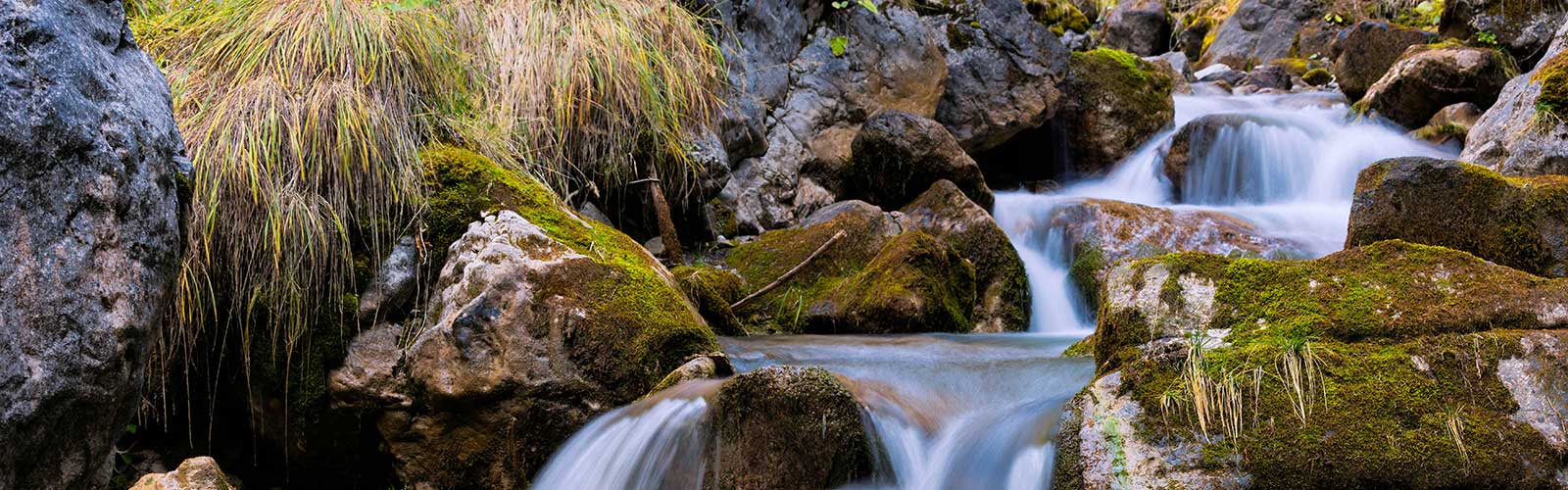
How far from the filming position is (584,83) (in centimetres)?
530

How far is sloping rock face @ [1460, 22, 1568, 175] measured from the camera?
589cm

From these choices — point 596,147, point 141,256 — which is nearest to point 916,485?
point 141,256

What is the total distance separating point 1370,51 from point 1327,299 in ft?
29.9

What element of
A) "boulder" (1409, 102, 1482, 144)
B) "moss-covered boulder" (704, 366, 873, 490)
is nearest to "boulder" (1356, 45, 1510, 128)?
"boulder" (1409, 102, 1482, 144)

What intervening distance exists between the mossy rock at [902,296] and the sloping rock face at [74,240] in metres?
3.37

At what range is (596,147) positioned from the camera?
17.9 feet

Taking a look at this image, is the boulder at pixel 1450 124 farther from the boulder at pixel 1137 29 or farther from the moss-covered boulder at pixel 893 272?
the boulder at pixel 1137 29

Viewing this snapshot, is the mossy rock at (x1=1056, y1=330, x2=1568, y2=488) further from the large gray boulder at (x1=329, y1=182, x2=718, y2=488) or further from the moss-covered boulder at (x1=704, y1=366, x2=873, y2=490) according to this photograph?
the large gray boulder at (x1=329, y1=182, x2=718, y2=488)

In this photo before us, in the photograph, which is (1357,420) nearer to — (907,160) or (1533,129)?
(1533,129)

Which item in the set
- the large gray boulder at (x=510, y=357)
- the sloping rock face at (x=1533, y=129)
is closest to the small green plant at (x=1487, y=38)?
the sloping rock face at (x=1533, y=129)

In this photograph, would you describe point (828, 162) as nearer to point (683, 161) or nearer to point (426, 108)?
point (683, 161)

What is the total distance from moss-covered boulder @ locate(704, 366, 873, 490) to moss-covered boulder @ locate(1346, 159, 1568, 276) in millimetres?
2795

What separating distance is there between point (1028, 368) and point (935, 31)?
20.0 feet

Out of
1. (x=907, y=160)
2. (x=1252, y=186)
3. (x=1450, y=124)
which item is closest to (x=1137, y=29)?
(x=1450, y=124)
